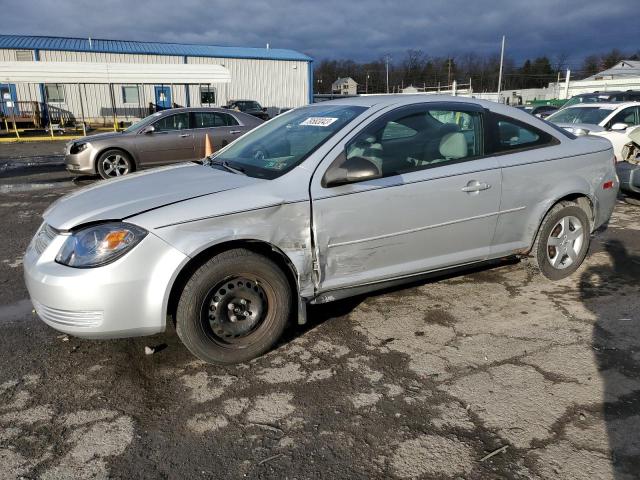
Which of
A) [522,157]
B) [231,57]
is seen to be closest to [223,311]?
[522,157]

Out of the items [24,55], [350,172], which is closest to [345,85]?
[24,55]

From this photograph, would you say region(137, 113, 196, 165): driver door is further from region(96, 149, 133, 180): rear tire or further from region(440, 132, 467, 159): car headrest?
region(440, 132, 467, 159): car headrest

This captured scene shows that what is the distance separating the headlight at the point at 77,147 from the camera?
10.6 metres

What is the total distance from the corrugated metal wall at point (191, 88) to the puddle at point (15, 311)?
29751mm

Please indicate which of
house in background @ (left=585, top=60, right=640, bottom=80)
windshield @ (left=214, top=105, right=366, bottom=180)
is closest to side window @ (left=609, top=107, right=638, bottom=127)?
windshield @ (left=214, top=105, right=366, bottom=180)

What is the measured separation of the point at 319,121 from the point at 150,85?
31206 millimetres

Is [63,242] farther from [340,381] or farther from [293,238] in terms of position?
[340,381]

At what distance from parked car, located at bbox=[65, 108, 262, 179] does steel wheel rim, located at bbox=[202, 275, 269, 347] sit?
8513mm

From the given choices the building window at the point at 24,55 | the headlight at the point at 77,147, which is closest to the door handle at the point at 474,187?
the headlight at the point at 77,147

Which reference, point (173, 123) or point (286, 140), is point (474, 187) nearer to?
point (286, 140)

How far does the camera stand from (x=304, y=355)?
343cm

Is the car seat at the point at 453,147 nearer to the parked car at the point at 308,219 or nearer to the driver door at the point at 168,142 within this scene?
the parked car at the point at 308,219

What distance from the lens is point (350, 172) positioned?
10.8 feet

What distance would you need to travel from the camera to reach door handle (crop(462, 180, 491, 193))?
383 centimetres
